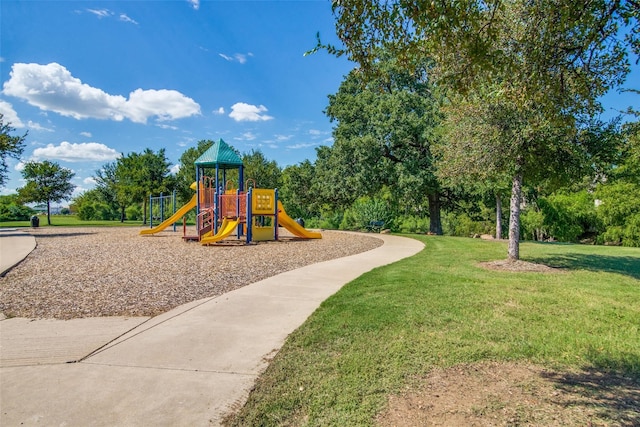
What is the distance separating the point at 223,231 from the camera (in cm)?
1644

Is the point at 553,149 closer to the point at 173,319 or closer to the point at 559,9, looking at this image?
the point at 559,9

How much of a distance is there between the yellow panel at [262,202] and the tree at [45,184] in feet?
84.5

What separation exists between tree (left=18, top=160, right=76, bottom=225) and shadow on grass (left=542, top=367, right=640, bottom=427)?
39331 millimetres

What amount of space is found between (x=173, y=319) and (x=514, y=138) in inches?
299

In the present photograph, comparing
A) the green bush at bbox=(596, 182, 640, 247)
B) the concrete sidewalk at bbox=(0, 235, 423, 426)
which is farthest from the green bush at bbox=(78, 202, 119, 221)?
the green bush at bbox=(596, 182, 640, 247)

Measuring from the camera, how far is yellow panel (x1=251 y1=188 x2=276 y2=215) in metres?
17.5

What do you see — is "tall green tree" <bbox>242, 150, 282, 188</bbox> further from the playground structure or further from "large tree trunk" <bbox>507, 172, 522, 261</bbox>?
"large tree trunk" <bbox>507, 172, 522, 261</bbox>

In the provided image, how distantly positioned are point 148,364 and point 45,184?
3812cm

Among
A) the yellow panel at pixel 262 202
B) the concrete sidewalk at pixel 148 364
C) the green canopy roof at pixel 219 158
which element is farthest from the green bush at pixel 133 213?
the concrete sidewalk at pixel 148 364

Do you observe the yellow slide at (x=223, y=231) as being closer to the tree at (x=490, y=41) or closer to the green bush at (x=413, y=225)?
the tree at (x=490, y=41)

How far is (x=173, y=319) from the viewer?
17.4 ft

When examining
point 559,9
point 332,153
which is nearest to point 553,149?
point 559,9

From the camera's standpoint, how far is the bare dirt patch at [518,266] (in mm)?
Result: 9117

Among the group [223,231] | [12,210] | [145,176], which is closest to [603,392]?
[223,231]
